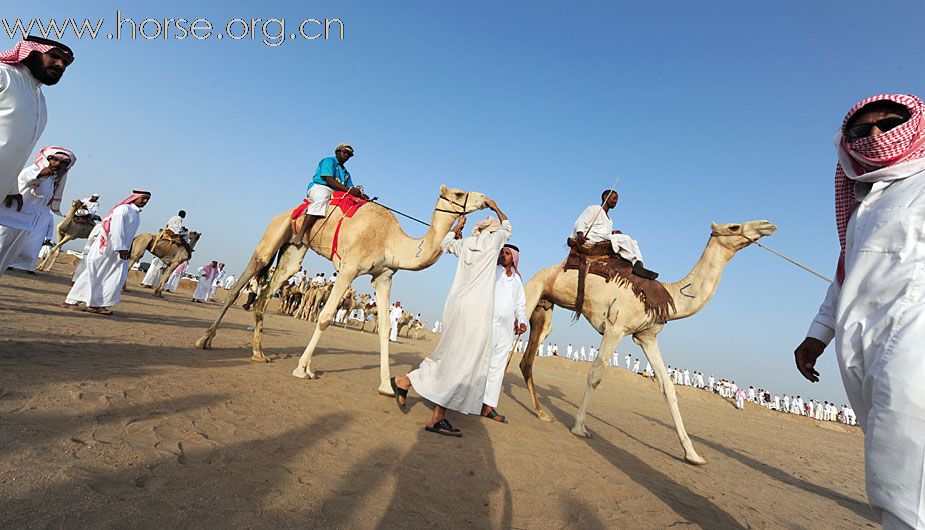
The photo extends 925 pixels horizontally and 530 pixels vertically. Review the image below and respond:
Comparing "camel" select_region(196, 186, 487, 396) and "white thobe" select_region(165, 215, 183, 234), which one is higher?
"white thobe" select_region(165, 215, 183, 234)

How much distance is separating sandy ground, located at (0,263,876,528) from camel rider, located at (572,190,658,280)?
9.20ft

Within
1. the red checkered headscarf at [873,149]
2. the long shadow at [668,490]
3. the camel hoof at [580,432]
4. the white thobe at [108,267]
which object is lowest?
the long shadow at [668,490]

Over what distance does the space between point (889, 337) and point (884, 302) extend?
19 centimetres

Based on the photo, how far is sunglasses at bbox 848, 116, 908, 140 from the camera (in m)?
2.12

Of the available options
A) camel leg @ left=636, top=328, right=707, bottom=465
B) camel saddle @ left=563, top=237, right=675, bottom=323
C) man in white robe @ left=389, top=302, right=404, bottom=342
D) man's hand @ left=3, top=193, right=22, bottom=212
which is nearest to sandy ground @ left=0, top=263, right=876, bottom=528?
camel leg @ left=636, top=328, right=707, bottom=465

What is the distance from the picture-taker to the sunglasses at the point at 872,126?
212 cm

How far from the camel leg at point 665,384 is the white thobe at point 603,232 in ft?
4.12

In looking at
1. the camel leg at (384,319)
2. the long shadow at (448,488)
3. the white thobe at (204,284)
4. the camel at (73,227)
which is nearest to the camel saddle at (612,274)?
the camel leg at (384,319)

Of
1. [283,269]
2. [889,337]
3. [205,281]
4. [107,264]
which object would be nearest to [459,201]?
[283,269]

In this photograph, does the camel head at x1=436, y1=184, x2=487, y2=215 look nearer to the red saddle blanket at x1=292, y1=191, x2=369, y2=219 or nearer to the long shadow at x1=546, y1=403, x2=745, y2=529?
the red saddle blanket at x1=292, y1=191, x2=369, y2=219

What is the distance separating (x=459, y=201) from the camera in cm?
575

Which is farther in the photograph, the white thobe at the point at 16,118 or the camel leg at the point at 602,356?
the camel leg at the point at 602,356

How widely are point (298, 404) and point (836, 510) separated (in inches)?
244

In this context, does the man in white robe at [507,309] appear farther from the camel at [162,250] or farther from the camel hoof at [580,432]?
the camel at [162,250]
